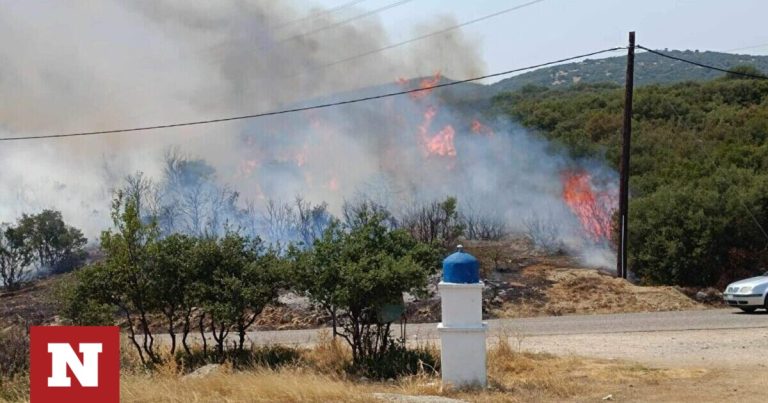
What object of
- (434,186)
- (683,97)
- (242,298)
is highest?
(683,97)

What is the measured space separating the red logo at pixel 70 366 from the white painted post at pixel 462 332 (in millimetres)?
4148

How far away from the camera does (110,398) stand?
8.02 metres

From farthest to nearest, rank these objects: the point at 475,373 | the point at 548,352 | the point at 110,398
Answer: the point at 548,352, the point at 475,373, the point at 110,398

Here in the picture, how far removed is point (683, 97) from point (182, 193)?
42.6 m

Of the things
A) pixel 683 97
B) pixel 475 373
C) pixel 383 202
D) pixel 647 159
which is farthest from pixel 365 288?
pixel 683 97

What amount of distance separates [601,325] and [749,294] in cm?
436

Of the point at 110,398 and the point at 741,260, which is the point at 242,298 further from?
the point at 741,260

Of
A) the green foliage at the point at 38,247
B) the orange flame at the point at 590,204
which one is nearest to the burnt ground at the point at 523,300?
the green foliage at the point at 38,247

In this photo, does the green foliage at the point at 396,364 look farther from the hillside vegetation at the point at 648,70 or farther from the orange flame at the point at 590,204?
the hillside vegetation at the point at 648,70

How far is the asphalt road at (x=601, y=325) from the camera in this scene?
18766mm

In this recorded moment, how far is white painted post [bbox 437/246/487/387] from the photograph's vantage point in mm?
10656

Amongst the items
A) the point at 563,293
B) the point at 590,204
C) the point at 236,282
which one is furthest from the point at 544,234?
the point at 236,282

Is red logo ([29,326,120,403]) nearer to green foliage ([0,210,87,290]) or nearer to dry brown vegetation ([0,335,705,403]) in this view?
dry brown vegetation ([0,335,705,403])

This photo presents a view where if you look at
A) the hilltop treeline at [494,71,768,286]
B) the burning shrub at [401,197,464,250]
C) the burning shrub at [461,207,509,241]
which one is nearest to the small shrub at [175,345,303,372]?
the burning shrub at [401,197,464,250]
